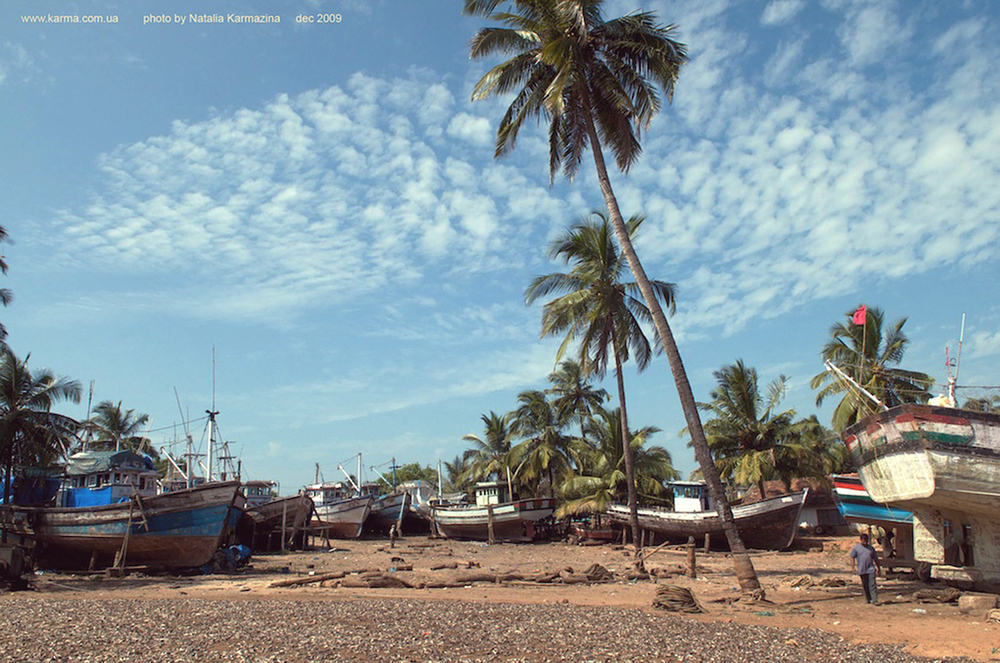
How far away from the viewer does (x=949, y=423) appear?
12.6 meters

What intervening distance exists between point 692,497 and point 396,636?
23.3 metres

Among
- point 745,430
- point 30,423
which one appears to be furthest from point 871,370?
point 30,423

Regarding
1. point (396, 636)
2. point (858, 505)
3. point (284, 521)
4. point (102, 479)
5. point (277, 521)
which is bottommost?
point (277, 521)

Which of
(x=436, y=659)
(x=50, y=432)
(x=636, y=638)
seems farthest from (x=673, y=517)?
(x=50, y=432)

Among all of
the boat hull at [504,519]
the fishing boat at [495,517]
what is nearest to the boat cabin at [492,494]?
the fishing boat at [495,517]

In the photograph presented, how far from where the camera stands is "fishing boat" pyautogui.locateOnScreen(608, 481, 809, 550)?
1043 inches

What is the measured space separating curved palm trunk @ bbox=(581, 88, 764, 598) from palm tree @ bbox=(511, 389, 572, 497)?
976 inches

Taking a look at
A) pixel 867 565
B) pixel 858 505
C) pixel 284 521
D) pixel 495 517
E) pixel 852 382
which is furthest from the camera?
pixel 495 517

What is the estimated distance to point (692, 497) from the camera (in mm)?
30781

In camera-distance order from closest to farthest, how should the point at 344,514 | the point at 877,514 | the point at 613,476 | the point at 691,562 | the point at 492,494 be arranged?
the point at 691,562, the point at 877,514, the point at 613,476, the point at 492,494, the point at 344,514

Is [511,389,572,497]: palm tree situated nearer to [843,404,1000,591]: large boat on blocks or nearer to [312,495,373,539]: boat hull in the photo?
[312,495,373,539]: boat hull

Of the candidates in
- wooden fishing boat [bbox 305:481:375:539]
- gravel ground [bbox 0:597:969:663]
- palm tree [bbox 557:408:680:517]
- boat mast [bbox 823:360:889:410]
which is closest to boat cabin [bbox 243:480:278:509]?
wooden fishing boat [bbox 305:481:375:539]

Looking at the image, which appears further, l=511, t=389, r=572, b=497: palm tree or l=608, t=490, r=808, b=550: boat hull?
l=511, t=389, r=572, b=497: palm tree

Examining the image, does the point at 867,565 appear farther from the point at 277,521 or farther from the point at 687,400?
the point at 277,521
